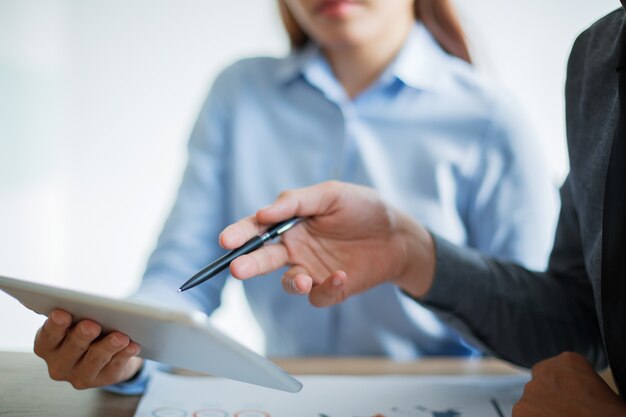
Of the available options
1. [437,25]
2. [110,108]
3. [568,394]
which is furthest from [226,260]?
[110,108]

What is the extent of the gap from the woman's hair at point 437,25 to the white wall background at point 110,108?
99cm

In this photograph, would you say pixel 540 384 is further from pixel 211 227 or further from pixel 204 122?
pixel 204 122

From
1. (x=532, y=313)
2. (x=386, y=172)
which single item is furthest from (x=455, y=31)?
(x=532, y=313)

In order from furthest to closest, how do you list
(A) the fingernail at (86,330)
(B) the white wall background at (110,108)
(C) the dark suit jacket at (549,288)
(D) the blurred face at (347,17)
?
(B) the white wall background at (110,108) < (D) the blurred face at (347,17) < (C) the dark suit jacket at (549,288) < (A) the fingernail at (86,330)

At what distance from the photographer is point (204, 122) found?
1.23m

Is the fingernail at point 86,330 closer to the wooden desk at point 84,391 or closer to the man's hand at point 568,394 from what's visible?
the wooden desk at point 84,391

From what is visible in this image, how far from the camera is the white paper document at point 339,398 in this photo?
0.69 m

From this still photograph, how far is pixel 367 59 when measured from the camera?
1203 mm

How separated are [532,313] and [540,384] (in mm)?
175

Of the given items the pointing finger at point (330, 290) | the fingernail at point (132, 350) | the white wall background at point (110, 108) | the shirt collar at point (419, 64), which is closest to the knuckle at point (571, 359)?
the pointing finger at point (330, 290)

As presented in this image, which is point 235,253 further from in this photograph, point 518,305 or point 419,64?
point 419,64

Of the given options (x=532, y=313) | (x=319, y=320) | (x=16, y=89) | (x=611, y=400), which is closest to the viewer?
(x=611, y=400)

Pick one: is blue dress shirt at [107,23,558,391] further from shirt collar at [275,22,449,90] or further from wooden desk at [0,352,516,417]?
wooden desk at [0,352,516,417]

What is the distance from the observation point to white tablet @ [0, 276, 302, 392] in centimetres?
49
